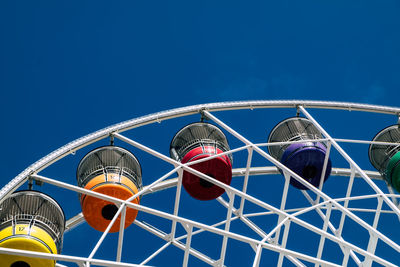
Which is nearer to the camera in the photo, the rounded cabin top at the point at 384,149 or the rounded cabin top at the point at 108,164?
the rounded cabin top at the point at 108,164

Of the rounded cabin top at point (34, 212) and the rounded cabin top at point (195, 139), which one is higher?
the rounded cabin top at point (195, 139)

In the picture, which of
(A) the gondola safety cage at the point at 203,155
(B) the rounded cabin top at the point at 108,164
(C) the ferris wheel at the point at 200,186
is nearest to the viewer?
(C) the ferris wheel at the point at 200,186

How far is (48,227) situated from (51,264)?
107 cm

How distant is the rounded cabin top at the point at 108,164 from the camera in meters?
18.1

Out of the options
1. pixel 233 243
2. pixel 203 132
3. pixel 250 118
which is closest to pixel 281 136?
pixel 203 132

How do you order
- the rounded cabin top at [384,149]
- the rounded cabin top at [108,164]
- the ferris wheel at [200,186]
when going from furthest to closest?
the rounded cabin top at [384,149]
the rounded cabin top at [108,164]
the ferris wheel at [200,186]

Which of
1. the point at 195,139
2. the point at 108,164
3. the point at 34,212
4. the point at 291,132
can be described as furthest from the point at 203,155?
the point at 34,212

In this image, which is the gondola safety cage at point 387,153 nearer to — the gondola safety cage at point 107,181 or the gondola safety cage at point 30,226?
the gondola safety cage at point 107,181

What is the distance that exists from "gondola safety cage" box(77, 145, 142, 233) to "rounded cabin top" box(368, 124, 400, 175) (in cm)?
734

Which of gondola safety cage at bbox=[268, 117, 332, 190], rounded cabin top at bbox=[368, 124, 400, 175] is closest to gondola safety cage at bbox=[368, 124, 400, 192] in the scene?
rounded cabin top at bbox=[368, 124, 400, 175]

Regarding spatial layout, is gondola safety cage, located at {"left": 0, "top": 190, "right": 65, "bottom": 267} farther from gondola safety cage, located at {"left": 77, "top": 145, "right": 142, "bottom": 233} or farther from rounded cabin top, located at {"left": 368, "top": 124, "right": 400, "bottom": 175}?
rounded cabin top, located at {"left": 368, "top": 124, "right": 400, "bottom": 175}

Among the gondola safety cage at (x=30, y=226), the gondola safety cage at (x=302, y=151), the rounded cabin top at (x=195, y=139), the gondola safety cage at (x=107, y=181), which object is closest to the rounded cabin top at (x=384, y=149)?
the gondola safety cage at (x=302, y=151)

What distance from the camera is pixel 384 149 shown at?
2097 centimetres

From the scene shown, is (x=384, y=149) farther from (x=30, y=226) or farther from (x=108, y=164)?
(x=30, y=226)
